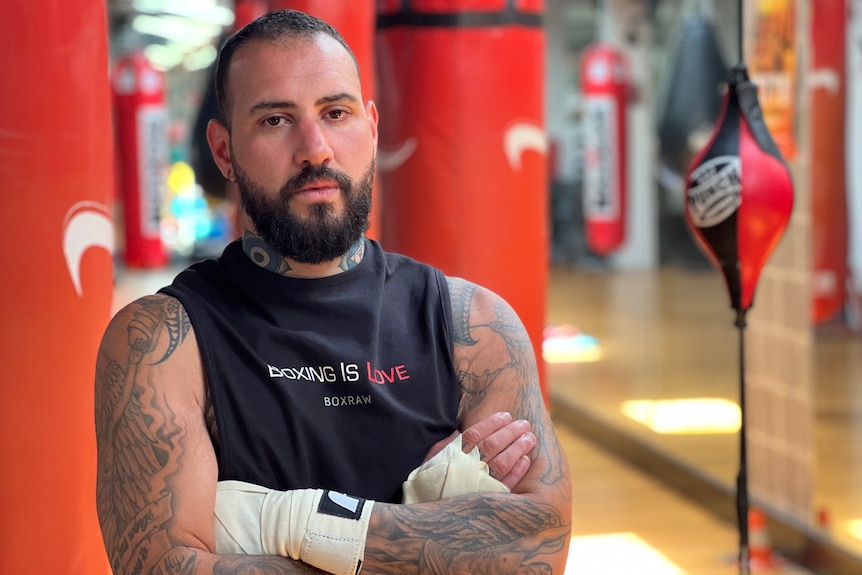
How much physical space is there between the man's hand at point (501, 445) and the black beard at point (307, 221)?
302 mm

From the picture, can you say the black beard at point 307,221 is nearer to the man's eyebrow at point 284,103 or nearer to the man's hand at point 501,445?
the man's eyebrow at point 284,103

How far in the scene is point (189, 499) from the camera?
1468 millimetres

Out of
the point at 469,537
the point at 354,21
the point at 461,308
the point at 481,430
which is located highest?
the point at 354,21

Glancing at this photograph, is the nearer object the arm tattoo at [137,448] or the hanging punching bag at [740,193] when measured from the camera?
the arm tattoo at [137,448]

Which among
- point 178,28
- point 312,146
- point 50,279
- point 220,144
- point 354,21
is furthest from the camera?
point 178,28

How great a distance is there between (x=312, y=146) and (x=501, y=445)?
48cm

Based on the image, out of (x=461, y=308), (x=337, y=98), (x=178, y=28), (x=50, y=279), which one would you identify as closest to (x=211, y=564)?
(x=461, y=308)

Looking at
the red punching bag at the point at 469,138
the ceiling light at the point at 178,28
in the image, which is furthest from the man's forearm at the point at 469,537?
the ceiling light at the point at 178,28

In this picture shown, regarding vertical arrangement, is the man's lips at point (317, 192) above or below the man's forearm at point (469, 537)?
above

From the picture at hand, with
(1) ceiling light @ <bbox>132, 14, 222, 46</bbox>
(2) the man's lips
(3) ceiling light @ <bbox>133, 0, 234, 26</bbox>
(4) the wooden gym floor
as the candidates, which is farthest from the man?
(1) ceiling light @ <bbox>132, 14, 222, 46</bbox>

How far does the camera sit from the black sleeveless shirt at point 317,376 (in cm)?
154

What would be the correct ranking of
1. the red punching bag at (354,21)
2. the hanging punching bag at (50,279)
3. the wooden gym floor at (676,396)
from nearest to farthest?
the hanging punching bag at (50,279)
the red punching bag at (354,21)
the wooden gym floor at (676,396)

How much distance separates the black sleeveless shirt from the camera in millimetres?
1542

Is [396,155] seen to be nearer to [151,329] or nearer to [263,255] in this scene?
[263,255]
